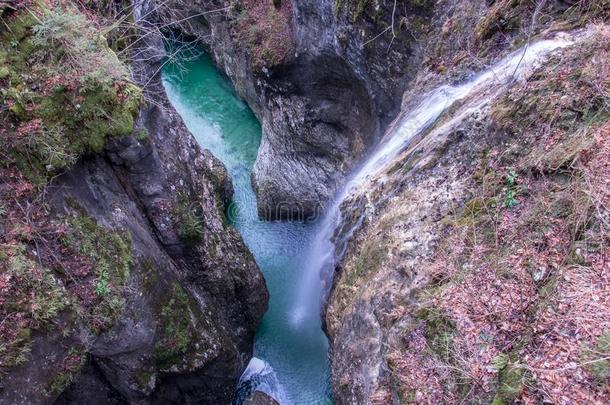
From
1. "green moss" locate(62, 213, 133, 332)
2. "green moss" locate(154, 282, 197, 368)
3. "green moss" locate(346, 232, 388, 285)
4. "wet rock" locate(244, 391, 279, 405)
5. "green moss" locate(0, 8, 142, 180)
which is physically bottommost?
"wet rock" locate(244, 391, 279, 405)

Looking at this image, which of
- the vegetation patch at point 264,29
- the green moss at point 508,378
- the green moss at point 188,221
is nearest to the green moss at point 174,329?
the green moss at point 188,221

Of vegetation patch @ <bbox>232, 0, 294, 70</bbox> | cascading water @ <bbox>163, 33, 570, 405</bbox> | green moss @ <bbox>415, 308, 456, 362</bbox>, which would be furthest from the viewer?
vegetation patch @ <bbox>232, 0, 294, 70</bbox>

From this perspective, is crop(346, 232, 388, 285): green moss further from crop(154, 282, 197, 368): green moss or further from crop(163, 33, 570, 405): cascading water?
crop(154, 282, 197, 368): green moss

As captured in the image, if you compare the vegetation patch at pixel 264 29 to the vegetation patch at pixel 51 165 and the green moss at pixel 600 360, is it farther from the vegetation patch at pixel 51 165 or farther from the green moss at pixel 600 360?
the green moss at pixel 600 360

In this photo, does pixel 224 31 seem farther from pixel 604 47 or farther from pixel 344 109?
pixel 604 47

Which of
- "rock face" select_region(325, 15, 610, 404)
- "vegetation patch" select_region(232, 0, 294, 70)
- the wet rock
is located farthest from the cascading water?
"vegetation patch" select_region(232, 0, 294, 70)

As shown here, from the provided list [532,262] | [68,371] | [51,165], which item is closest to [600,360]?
[532,262]

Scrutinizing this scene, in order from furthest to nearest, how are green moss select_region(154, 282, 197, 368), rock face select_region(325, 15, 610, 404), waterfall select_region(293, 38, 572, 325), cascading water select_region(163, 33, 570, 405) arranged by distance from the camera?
green moss select_region(154, 282, 197, 368), cascading water select_region(163, 33, 570, 405), waterfall select_region(293, 38, 572, 325), rock face select_region(325, 15, 610, 404)
